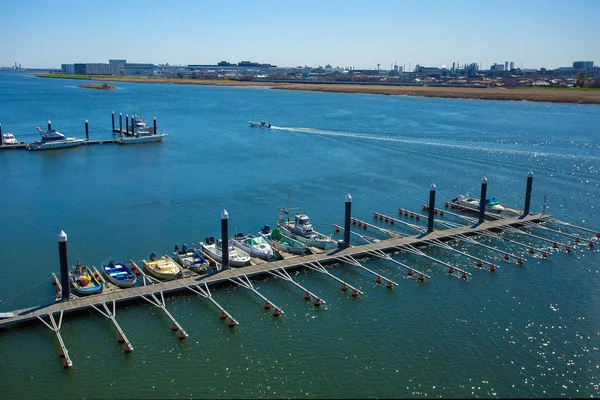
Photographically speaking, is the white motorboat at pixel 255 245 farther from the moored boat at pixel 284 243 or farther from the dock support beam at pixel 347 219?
the dock support beam at pixel 347 219

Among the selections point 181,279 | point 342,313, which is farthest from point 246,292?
point 342,313

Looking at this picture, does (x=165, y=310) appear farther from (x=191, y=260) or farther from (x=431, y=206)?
(x=431, y=206)

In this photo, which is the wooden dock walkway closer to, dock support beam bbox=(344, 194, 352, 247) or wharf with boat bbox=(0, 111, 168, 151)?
dock support beam bbox=(344, 194, 352, 247)

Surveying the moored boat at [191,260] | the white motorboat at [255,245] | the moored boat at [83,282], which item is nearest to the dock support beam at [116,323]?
the moored boat at [83,282]

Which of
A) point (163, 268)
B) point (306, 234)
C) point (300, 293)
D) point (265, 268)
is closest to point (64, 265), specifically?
point (163, 268)

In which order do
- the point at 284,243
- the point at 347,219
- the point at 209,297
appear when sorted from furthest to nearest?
the point at 284,243 < the point at 347,219 < the point at 209,297

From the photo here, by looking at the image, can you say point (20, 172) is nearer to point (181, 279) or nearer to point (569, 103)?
point (181, 279)

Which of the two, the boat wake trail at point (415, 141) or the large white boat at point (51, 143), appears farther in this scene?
the large white boat at point (51, 143)

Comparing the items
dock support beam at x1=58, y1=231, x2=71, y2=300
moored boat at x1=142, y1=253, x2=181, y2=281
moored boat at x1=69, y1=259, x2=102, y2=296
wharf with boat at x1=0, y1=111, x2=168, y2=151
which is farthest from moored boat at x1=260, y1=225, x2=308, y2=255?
wharf with boat at x1=0, y1=111, x2=168, y2=151
